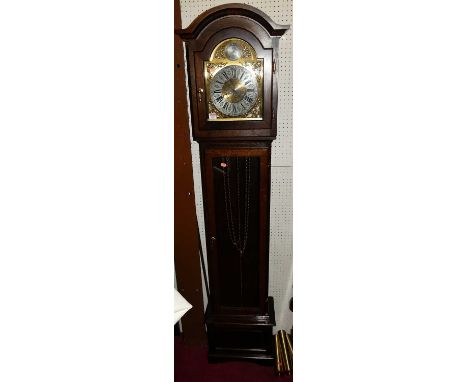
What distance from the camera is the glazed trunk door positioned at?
173 centimetres

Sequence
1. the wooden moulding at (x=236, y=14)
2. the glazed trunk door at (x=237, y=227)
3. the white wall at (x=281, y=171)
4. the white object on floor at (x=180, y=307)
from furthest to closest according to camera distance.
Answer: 1. the white wall at (x=281, y=171)
2. the glazed trunk door at (x=237, y=227)
3. the wooden moulding at (x=236, y=14)
4. the white object on floor at (x=180, y=307)

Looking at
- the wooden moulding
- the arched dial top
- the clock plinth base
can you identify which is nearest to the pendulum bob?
the clock plinth base

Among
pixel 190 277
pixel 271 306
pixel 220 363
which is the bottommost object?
pixel 220 363

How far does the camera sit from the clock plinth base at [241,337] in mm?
2025

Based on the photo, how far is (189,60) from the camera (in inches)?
63.5

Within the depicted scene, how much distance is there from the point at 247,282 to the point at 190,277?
52cm

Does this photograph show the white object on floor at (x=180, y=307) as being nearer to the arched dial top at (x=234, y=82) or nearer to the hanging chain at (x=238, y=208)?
the hanging chain at (x=238, y=208)

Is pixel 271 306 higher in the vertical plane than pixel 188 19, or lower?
lower

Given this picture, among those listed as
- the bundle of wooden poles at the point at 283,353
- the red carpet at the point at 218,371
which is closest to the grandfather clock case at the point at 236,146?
the bundle of wooden poles at the point at 283,353

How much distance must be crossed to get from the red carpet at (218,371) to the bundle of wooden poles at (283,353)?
5cm

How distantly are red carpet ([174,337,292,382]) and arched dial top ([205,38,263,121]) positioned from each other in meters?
1.77
